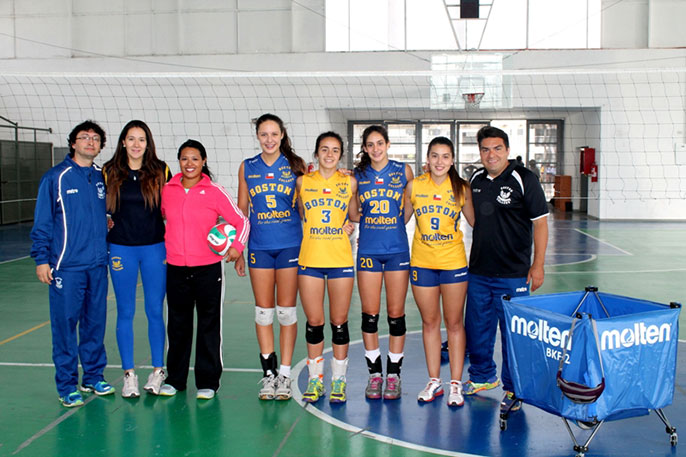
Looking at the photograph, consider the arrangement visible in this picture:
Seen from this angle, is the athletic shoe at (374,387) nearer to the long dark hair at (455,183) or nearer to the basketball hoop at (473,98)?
the long dark hair at (455,183)

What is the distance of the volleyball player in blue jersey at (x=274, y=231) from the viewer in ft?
13.0

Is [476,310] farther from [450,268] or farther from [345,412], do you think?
[345,412]

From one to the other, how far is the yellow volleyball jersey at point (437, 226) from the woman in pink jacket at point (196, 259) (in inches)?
41.7

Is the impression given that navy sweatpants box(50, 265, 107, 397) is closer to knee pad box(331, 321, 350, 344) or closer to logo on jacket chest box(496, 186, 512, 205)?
knee pad box(331, 321, 350, 344)

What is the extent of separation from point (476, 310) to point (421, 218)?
68cm

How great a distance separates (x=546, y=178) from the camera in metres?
22.1

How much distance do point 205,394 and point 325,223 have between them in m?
1.32

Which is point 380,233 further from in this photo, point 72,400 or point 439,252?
point 72,400

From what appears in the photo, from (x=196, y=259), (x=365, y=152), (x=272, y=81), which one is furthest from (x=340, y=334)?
(x=272, y=81)

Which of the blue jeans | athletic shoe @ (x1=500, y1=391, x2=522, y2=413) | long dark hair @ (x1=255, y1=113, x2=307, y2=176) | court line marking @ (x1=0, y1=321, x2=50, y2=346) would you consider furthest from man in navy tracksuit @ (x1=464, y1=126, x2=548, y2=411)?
court line marking @ (x1=0, y1=321, x2=50, y2=346)

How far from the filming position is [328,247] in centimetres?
384

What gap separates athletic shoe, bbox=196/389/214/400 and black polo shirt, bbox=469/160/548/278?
1833mm

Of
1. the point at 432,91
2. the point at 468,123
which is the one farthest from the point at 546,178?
the point at 432,91

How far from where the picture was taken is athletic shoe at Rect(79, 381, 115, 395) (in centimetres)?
412
